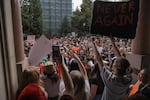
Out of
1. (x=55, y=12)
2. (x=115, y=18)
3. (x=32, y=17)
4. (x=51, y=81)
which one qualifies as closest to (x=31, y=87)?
(x=51, y=81)

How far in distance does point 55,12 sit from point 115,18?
244 feet

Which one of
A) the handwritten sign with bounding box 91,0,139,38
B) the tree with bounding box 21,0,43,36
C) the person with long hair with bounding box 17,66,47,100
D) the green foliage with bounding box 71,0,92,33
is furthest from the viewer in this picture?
the green foliage with bounding box 71,0,92,33

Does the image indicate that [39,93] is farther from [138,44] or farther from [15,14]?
[138,44]

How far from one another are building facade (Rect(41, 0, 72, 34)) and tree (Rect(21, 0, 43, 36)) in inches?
1184

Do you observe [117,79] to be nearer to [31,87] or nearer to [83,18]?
[31,87]

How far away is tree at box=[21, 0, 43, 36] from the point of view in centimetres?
3622

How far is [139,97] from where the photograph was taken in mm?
1662

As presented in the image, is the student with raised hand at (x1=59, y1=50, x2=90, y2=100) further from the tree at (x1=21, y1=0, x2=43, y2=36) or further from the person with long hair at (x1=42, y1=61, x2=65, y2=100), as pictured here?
the tree at (x1=21, y1=0, x2=43, y2=36)

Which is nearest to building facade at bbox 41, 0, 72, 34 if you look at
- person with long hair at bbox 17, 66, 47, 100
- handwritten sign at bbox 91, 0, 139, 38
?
handwritten sign at bbox 91, 0, 139, 38

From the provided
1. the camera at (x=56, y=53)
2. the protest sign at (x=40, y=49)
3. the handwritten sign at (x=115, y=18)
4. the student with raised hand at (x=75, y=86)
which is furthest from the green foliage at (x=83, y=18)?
the student with raised hand at (x=75, y=86)

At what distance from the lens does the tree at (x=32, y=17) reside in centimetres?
3622

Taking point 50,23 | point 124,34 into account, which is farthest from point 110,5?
point 50,23

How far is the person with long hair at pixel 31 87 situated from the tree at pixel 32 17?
33573 millimetres

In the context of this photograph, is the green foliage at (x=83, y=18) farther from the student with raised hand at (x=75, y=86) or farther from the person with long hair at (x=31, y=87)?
the person with long hair at (x=31, y=87)
